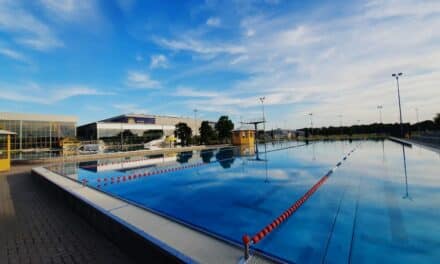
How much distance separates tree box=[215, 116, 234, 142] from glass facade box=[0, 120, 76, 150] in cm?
1984

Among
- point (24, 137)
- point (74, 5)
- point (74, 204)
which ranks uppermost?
point (74, 5)

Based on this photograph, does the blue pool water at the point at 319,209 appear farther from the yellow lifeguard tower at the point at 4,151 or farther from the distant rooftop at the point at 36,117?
the distant rooftop at the point at 36,117

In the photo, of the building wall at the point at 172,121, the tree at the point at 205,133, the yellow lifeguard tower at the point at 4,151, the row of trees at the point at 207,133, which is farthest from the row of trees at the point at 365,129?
the yellow lifeguard tower at the point at 4,151

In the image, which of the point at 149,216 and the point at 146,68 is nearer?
the point at 149,216

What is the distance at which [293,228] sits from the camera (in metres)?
3.44

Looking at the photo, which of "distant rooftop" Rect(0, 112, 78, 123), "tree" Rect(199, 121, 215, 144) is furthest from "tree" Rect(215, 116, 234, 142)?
"distant rooftop" Rect(0, 112, 78, 123)

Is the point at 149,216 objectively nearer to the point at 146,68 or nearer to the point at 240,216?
the point at 240,216

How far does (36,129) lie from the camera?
2545cm

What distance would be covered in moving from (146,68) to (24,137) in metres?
22.5

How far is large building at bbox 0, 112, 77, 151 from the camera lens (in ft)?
77.6

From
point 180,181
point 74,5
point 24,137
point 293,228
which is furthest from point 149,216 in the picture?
point 24,137

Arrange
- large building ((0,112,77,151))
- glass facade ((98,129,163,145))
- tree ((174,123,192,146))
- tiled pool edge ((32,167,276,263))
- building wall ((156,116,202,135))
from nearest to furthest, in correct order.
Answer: tiled pool edge ((32,167,276,263)) < large building ((0,112,77,151)) < tree ((174,123,192,146)) < glass facade ((98,129,163,145)) < building wall ((156,116,202,135))

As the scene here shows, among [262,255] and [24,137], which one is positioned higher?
[24,137]

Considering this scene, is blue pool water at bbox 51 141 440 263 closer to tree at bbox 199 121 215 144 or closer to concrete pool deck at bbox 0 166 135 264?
concrete pool deck at bbox 0 166 135 264
